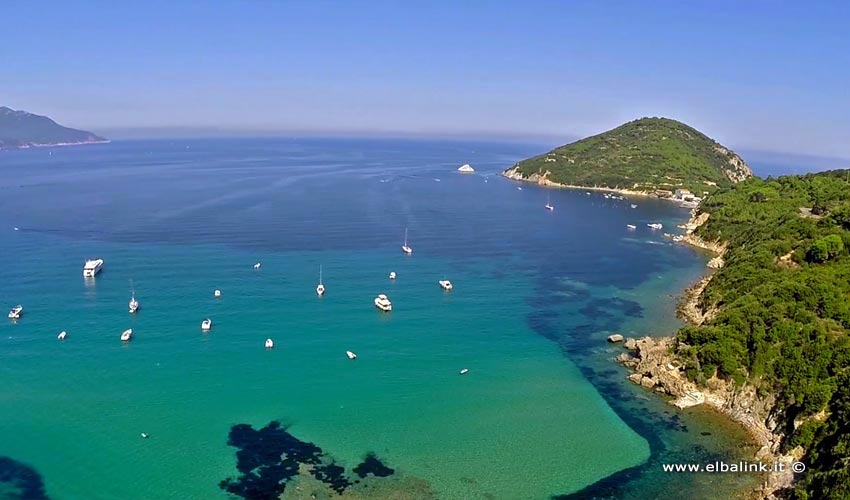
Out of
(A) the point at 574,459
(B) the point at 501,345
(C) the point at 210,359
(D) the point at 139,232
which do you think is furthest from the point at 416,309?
(D) the point at 139,232

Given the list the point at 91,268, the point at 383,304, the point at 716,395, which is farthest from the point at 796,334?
the point at 91,268

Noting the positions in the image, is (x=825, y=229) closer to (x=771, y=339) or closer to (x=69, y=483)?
(x=771, y=339)

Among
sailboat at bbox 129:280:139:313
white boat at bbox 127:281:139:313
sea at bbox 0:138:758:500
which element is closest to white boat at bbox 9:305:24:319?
sea at bbox 0:138:758:500

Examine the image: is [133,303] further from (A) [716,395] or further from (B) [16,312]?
(A) [716,395]

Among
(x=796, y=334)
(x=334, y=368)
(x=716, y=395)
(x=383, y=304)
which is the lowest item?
(x=334, y=368)

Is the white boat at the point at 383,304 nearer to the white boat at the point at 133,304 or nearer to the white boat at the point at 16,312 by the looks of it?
the white boat at the point at 133,304

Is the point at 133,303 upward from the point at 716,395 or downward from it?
upward
